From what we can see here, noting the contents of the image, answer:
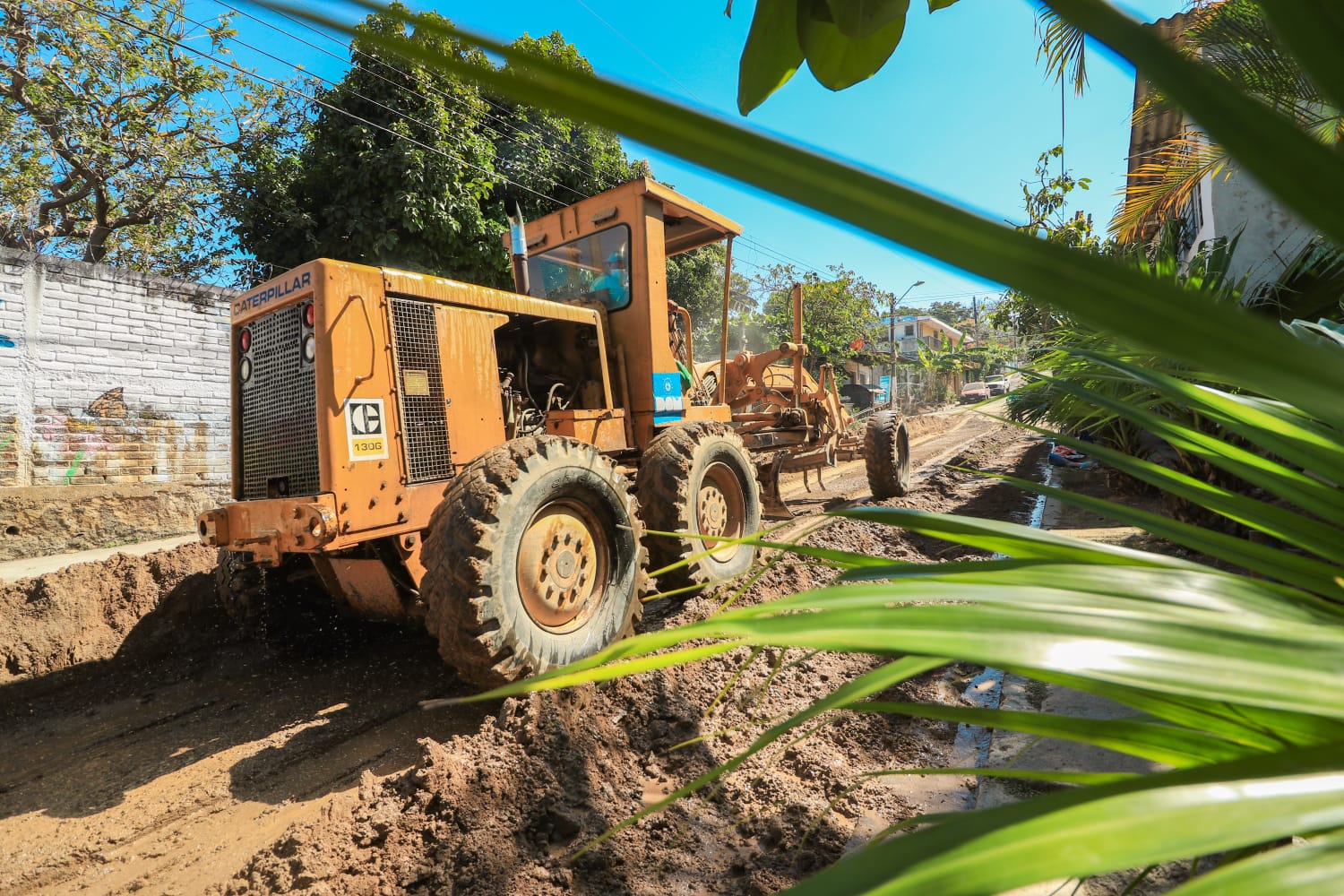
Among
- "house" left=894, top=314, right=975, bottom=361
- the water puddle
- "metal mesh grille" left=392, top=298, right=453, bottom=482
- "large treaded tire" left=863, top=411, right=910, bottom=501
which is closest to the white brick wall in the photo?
"metal mesh grille" left=392, top=298, right=453, bottom=482

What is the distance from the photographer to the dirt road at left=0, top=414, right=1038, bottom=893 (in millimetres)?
2307

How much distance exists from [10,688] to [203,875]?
9.64 ft

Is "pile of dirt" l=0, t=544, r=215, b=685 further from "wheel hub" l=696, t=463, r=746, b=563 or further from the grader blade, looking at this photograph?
the grader blade

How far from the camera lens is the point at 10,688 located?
13.8ft

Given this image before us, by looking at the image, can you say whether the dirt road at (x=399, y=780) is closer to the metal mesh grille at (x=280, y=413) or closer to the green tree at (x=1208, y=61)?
the metal mesh grille at (x=280, y=413)

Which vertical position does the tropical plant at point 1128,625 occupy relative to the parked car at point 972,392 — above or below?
below

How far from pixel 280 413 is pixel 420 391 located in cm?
82

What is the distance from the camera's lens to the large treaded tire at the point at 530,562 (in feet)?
10.4

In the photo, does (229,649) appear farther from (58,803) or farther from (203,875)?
(203,875)

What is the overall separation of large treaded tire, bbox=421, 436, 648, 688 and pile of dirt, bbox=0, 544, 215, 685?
9.44 ft

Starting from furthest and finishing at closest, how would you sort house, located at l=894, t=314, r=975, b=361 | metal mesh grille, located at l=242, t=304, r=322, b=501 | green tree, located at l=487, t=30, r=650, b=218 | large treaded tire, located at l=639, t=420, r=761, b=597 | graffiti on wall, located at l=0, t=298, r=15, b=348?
house, located at l=894, t=314, r=975, b=361 → green tree, located at l=487, t=30, r=650, b=218 → graffiti on wall, located at l=0, t=298, r=15, b=348 → large treaded tire, located at l=639, t=420, r=761, b=597 → metal mesh grille, located at l=242, t=304, r=322, b=501

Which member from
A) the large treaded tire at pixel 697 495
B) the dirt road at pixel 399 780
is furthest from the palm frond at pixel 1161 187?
the dirt road at pixel 399 780

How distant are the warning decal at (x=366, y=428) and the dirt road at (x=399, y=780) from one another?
141cm

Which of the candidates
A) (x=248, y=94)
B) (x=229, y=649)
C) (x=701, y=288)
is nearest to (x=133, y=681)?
(x=229, y=649)
